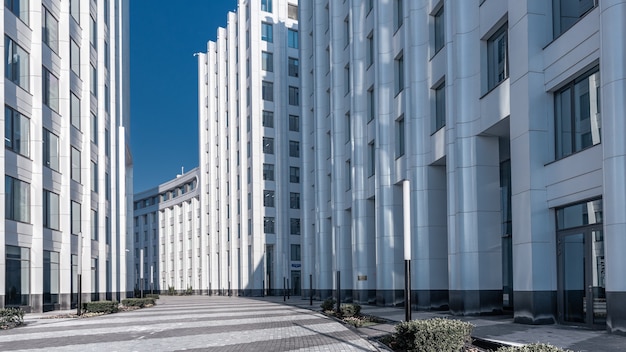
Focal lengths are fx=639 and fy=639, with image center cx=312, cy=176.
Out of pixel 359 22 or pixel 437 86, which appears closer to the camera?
pixel 437 86

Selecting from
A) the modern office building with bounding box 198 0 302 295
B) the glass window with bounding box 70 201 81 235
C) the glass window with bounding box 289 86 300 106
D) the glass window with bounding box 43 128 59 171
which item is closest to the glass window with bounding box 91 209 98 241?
the glass window with bounding box 70 201 81 235

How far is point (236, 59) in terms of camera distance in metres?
78.4

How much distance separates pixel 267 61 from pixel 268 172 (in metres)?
12.7

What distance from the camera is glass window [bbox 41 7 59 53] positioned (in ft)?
118

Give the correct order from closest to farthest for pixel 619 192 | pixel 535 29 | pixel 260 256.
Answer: pixel 619 192 → pixel 535 29 → pixel 260 256

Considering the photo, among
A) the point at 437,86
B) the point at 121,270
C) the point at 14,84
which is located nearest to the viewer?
the point at 437,86

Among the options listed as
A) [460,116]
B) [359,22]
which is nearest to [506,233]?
[460,116]

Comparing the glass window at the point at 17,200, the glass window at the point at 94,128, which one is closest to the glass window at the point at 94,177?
the glass window at the point at 94,128

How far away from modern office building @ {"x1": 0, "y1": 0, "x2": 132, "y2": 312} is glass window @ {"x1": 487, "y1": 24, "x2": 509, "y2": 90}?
19.0m

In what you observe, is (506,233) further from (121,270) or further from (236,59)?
(236,59)

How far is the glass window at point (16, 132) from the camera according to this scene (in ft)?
101

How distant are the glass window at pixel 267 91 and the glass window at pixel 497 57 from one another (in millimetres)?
50477

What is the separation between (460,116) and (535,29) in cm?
520

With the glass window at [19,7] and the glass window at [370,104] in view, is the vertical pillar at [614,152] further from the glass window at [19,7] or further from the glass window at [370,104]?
the glass window at [19,7]
